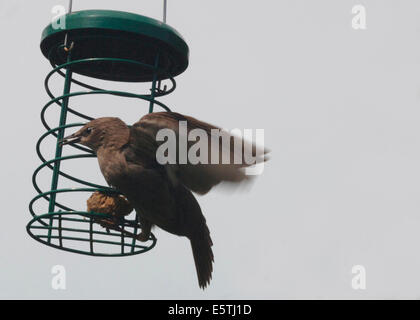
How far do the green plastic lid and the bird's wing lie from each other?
19.8 inches

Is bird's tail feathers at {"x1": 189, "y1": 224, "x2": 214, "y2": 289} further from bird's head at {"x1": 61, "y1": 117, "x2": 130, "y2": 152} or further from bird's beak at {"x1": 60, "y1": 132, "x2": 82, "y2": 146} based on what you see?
bird's beak at {"x1": 60, "y1": 132, "x2": 82, "y2": 146}

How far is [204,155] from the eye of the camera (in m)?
5.68

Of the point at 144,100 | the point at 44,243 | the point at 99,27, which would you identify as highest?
the point at 99,27

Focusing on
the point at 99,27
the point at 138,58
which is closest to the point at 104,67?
the point at 138,58

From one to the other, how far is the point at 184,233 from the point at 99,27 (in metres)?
1.43

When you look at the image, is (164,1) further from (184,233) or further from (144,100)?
(184,233)

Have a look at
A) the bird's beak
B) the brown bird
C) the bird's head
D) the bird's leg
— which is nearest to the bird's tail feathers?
the brown bird

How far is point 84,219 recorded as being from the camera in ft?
18.4

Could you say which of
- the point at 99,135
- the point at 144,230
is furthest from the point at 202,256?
the point at 99,135

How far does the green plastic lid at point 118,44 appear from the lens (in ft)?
18.3

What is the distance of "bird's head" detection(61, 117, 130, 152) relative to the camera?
217 inches

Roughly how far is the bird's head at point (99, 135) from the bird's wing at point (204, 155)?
12 cm

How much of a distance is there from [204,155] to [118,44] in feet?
3.03

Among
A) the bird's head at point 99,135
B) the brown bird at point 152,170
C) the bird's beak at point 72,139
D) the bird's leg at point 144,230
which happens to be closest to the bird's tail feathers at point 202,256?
the brown bird at point 152,170
